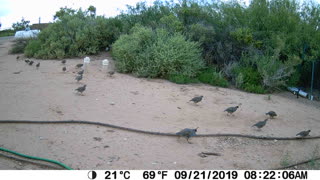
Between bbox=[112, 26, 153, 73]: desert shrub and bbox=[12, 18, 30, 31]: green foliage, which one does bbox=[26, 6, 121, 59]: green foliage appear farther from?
bbox=[12, 18, 30, 31]: green foliage

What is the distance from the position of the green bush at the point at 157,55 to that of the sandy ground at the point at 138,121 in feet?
1.71

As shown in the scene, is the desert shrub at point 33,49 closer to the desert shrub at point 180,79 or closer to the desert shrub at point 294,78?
the desert shrub at point 180,79

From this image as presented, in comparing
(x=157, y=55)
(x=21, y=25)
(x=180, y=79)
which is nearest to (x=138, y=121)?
(x=180, y=79)

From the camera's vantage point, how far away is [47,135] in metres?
6.04

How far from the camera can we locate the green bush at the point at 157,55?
473 inches

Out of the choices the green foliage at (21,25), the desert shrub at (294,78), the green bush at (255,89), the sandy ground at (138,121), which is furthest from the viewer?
the green foliage at (21,25)

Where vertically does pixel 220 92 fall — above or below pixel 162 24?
below

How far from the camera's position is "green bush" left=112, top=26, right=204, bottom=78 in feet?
39.4

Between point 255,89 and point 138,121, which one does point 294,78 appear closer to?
point 255,89

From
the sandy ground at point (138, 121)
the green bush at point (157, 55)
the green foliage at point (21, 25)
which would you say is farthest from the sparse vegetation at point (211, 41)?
the green foliage at point (21, 25)

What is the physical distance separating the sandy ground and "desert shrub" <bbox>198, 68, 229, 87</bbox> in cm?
54

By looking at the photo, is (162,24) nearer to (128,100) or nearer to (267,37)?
(267,37)

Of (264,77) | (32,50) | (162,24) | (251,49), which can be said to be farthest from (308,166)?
(32,50)

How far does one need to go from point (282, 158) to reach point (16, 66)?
1085 cm
